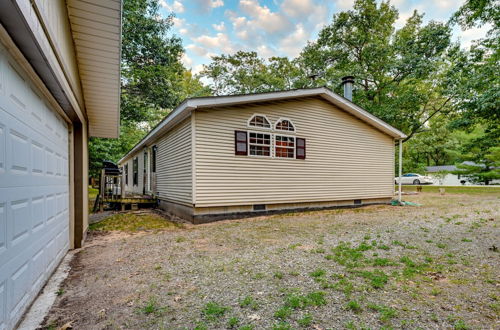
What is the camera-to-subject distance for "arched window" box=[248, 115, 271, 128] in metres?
7.95

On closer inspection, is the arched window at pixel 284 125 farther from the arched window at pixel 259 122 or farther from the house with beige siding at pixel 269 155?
the arched window at pixel 259 122

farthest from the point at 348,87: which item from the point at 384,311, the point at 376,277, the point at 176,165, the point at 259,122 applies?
the point at 384,311

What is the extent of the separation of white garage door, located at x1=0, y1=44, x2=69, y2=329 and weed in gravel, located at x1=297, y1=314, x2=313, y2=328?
7.34 ft

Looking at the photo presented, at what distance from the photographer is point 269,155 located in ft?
27.0

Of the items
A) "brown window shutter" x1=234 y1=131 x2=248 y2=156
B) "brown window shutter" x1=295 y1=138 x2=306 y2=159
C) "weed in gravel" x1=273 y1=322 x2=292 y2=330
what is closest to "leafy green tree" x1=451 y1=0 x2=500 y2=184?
"brown window shutter" x1=295 y1=138 x2=306 y2=159

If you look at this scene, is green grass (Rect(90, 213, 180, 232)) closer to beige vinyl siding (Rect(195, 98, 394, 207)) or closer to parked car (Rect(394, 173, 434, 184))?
beige vinyl siding (Rect(195, 98, 394, 207))

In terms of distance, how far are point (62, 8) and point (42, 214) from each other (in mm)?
2305

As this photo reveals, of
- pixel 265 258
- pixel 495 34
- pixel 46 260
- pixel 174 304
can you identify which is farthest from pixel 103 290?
pixel 495 34

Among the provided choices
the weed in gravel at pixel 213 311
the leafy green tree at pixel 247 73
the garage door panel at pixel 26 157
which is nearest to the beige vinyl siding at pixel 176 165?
the garage door panel at pixel 26 157

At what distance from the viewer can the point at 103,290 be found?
292 centimetres

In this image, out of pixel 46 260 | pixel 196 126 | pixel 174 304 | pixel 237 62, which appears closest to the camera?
pixel 174 304

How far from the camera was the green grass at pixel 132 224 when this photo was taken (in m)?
6.50

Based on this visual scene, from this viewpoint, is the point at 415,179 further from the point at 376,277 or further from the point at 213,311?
the point at 213,311

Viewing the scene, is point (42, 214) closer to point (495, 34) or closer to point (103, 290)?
point (103, 290)
